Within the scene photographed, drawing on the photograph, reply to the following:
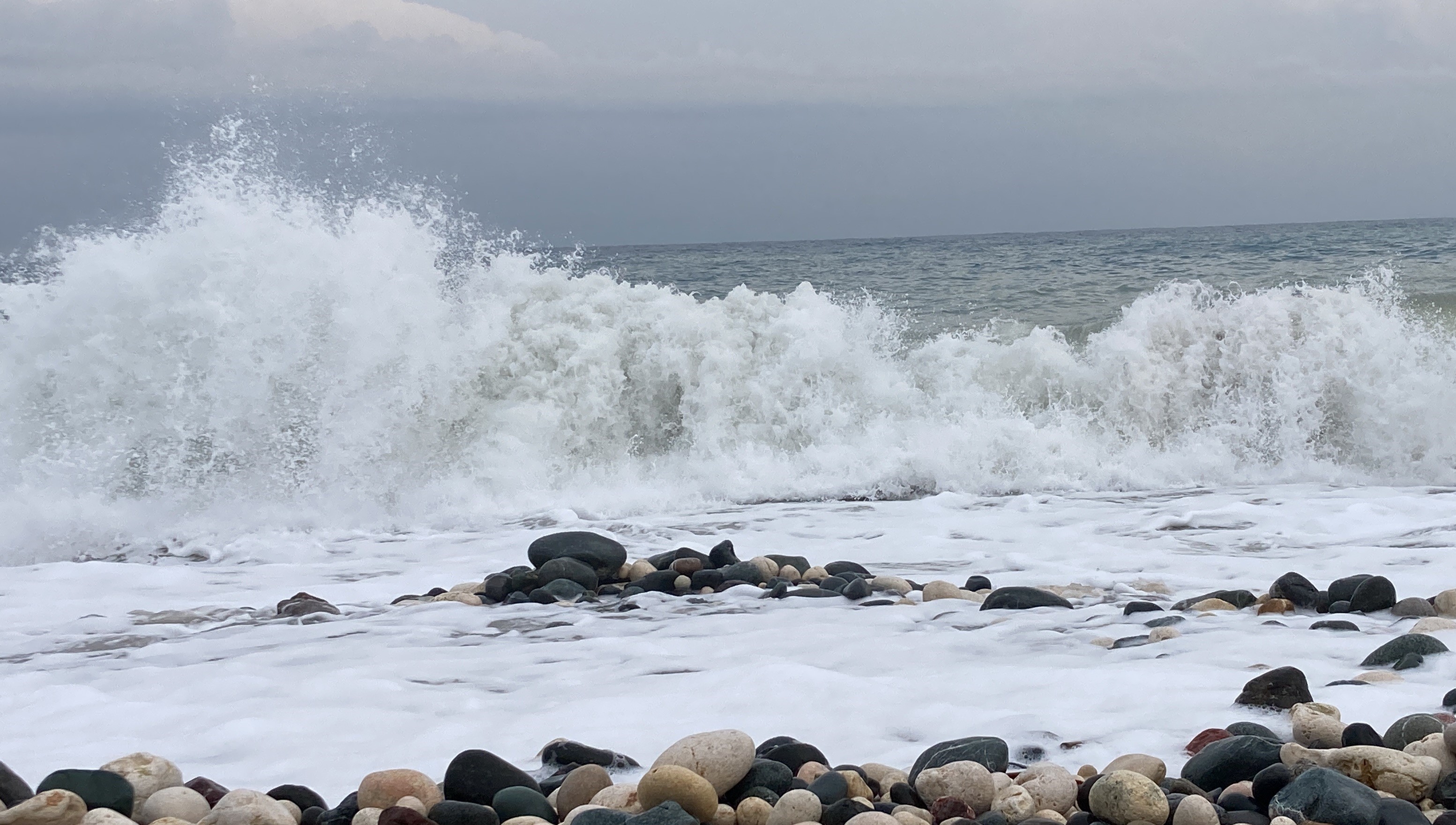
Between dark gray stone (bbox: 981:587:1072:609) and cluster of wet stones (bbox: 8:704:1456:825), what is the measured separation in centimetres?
148

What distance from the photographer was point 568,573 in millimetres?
4512

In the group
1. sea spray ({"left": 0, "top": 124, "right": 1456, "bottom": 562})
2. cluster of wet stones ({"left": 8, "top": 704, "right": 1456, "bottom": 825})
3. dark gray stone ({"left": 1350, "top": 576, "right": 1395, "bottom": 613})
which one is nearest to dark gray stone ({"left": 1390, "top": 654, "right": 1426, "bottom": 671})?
cluster of wet stones ({"left": 8, "top": 704, "right": 1456, "bottom": 825})

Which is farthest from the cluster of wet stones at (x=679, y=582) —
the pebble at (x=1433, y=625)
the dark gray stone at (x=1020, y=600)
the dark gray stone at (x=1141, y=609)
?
the pebble at (x=1433, y=625)

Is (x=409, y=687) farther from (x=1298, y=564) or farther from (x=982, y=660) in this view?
(x=1298, y=564)

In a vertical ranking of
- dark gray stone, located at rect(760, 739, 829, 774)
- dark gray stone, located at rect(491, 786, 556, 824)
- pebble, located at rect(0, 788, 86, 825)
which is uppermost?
pebble, located at rect(0, 788, 86, 825)

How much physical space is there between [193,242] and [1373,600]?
7.53 m

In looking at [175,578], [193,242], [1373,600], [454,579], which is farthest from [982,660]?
[193,242]

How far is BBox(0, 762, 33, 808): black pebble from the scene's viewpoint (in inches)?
84.4

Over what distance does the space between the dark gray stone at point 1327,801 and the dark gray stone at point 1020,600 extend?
1.84 meters

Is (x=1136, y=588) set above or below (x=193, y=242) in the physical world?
below

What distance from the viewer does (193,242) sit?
7.73m

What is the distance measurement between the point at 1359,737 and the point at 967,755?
0.80 m

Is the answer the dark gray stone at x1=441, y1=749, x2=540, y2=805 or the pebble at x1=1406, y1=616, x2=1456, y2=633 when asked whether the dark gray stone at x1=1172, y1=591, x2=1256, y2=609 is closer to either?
the pebble at x1=1406, y1=616, x2=1456, y2=633

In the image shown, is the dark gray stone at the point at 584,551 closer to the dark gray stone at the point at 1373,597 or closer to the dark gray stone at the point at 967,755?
the dark gray stone at the point at 967,755
